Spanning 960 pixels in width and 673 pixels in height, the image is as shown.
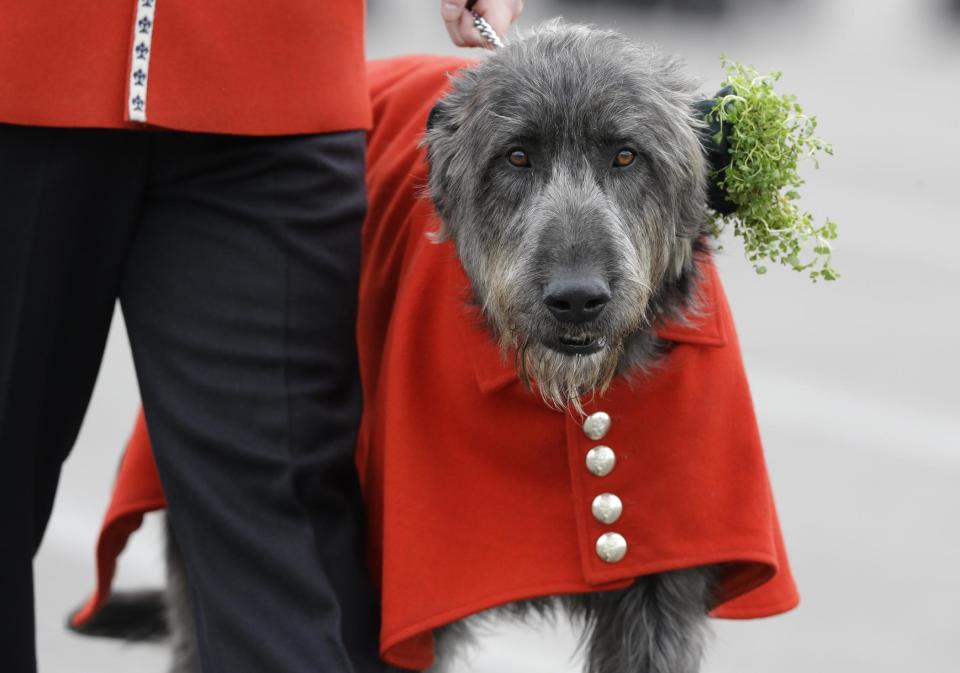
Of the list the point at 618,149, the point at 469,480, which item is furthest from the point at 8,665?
the point at 618,149

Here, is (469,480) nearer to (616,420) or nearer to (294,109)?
(616,420)

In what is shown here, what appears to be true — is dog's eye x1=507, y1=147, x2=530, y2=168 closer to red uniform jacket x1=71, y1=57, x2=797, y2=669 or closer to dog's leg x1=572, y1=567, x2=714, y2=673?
red uniform jacket x1=71, y1=57, x2=797, y2=669

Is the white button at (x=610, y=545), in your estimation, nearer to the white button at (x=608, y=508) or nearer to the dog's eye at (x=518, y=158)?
the white button at (x=608, y=508)

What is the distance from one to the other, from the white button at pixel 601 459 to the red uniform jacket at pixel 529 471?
2cm

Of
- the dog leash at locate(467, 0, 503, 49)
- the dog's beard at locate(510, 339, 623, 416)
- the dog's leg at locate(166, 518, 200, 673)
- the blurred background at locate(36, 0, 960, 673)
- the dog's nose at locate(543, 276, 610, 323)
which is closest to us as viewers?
the dog's nose at locate(543, 276, 610, 323)

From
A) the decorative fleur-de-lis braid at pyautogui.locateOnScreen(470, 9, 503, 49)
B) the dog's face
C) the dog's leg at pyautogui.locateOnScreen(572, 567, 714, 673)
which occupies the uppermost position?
the decorative fleur-de-lis braid at pyautogui.locateOnScreen(470, 9, 503, 49)

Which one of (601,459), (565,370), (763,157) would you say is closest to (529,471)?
(601,459)

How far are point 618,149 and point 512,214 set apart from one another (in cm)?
23

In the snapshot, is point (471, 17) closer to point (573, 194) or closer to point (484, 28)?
point (484, 28)

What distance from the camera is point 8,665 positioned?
3217 millimetres

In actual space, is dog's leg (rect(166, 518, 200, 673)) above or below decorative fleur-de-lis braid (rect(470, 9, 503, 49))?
below

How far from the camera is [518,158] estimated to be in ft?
9.64

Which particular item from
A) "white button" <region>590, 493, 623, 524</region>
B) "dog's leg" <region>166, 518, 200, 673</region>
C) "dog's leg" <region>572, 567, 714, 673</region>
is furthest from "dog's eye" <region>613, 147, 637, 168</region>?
"dog's leg" <region>166, 518, 200, 673</region>

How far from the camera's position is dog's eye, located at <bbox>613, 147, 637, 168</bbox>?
9.55 feet
